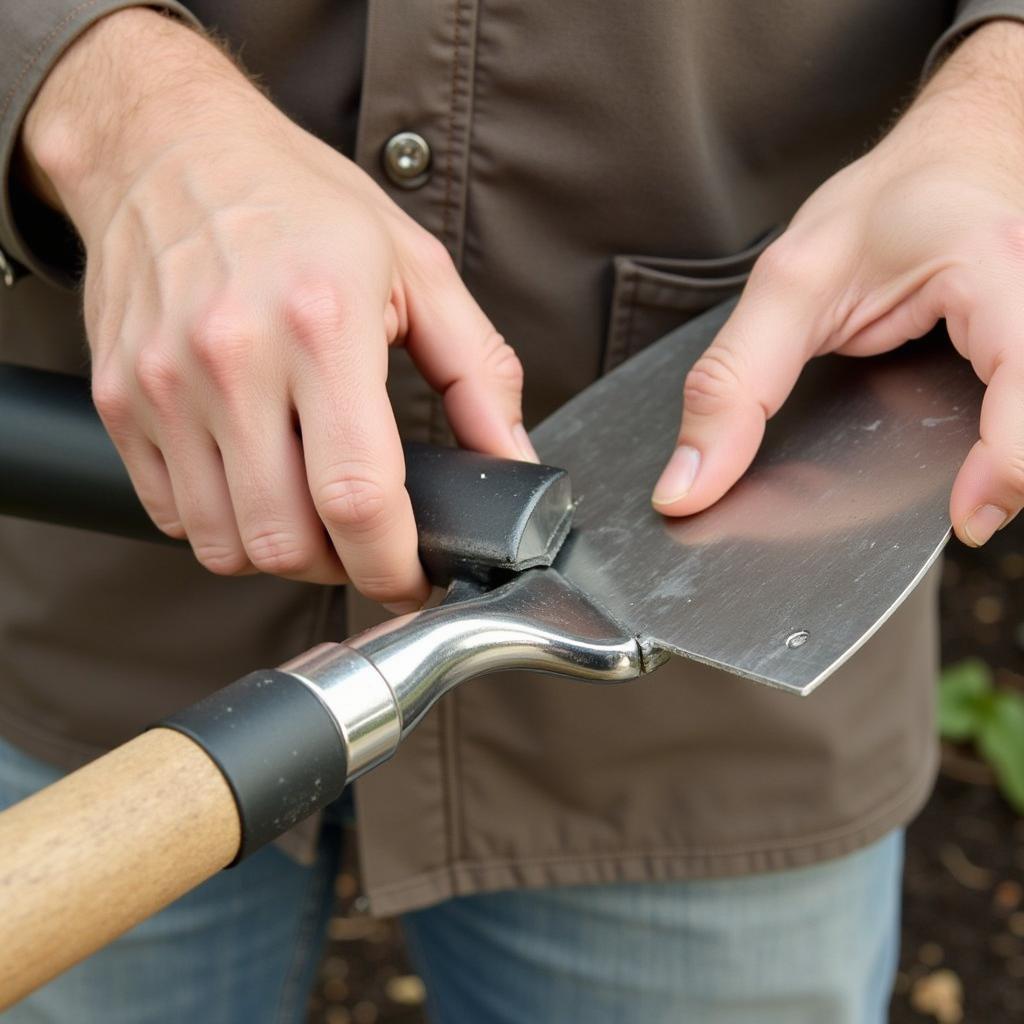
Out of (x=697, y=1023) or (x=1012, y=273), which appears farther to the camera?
(x=697, y=1023)

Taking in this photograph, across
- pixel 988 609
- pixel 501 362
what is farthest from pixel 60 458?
pixel 988 609

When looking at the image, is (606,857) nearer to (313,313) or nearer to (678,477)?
(678,477)

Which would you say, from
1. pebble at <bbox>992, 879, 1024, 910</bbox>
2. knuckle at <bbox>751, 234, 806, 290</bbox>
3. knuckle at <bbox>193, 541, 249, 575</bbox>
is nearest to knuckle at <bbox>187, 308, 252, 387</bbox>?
knuckle at <bbox>193, 541, 249, 575</bbox>

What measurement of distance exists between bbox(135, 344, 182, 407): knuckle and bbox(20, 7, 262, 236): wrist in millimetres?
137

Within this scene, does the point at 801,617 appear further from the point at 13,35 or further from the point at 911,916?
the point at 911,916

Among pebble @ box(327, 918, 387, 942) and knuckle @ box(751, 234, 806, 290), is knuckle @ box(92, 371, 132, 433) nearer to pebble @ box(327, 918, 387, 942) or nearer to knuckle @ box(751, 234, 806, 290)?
knuckle @ box(751, 234, 806, 290)

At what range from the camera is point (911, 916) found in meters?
2.38

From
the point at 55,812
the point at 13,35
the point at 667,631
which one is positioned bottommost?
the point at 667,631

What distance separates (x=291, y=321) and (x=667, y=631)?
0.89ft

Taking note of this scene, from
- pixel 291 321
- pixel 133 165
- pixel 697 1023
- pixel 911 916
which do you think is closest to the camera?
pixel 291 321

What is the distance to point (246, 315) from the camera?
26.0 inches

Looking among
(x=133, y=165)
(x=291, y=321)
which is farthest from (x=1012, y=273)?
(x=133, y=165)

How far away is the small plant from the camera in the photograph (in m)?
2.45

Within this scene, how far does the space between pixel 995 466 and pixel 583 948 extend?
0.70 m
